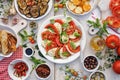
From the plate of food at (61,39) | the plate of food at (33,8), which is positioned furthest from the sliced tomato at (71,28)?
the plate of food at (33,8)

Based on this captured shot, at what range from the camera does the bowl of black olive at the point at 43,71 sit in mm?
2039

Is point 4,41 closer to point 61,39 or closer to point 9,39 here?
point 9,39

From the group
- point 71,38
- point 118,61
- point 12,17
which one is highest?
point 12,17

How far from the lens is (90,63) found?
202cm

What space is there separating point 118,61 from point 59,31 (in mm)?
276

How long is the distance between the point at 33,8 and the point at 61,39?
0.59 ft

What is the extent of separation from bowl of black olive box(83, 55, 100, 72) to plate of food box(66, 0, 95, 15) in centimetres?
19

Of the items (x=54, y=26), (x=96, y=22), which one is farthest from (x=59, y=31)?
(x=96, y=22)

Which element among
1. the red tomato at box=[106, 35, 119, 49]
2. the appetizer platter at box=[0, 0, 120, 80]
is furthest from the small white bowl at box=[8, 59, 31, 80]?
the red tomato at box=[106, 35, 119, 49]

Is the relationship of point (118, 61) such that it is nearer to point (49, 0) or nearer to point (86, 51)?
point (86, 51)

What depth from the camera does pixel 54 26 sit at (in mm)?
Answer: 2047

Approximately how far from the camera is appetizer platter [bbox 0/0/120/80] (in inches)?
80.0

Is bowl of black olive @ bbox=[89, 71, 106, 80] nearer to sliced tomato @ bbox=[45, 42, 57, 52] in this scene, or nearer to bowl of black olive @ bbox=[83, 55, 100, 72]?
bowl of black olive @ bbox=[83, 55, 100, 72]

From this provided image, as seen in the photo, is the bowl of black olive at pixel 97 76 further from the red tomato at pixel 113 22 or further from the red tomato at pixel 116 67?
the red tomato at pixel 113 22
